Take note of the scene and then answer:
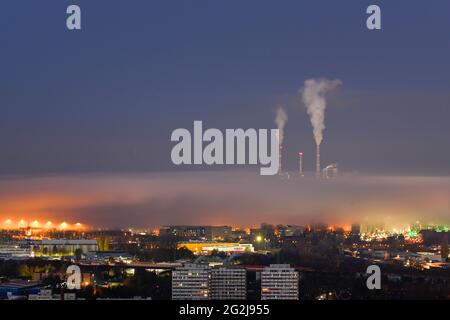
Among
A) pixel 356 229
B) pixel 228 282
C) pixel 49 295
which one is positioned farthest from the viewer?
pixel 356 229

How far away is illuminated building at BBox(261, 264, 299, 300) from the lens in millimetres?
8170

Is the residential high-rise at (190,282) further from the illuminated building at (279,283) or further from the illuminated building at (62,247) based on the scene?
the illuminated building at (62,247)

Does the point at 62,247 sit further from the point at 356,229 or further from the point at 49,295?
the point at 356,229

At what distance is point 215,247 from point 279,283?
850 millimetres

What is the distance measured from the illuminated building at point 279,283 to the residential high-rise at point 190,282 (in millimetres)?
543

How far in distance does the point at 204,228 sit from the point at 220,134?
1404 millimetres

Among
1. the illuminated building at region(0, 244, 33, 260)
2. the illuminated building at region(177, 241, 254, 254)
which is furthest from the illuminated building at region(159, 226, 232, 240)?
the illuminated building at region(0, 244, 33, 260)

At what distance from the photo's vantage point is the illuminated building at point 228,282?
26.9ft

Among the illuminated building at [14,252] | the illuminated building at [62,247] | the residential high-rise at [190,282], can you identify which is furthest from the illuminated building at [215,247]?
the illuminated building at [14,252]

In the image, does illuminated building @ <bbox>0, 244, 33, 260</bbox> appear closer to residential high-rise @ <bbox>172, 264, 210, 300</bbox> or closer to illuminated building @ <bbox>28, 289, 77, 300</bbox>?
illuminated building @ <bbox>28, 289, 77, 300</bbox>

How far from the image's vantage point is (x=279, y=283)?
27.8 ft

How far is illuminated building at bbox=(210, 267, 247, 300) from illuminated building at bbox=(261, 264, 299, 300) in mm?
195

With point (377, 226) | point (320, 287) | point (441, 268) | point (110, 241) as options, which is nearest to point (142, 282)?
point (110, 241)

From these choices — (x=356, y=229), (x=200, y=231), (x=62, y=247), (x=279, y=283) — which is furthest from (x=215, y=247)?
(x=62, y=247)
